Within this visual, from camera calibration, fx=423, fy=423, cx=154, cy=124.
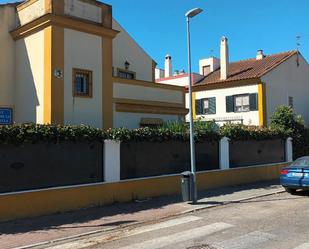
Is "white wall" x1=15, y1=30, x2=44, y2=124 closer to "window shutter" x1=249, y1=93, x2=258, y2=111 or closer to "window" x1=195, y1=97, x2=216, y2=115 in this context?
"window shutter" x1=249, y1=93, x2=258, y2=111

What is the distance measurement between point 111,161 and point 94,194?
4.16ft

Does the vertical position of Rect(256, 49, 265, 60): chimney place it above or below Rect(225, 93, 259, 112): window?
above

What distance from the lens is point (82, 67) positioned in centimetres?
1764

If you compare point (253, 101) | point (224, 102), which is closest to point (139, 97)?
point (253, 101)

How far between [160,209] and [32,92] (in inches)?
A: 323

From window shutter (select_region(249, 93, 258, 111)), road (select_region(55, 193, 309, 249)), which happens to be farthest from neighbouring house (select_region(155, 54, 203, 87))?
road (select_region(55, 193, 309, 249))

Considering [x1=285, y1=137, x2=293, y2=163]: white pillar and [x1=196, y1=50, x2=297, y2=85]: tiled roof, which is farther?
[x1=196, y1=50, x2=297, y2=85]: tiled roof

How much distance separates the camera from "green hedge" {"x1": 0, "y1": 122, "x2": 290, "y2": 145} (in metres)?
11.4

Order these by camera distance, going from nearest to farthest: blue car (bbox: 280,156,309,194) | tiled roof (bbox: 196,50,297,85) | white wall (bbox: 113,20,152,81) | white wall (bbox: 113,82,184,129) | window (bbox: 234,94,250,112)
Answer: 1. blue car (bbox: 280,156,309,194)
2. white wall (bbox: 113,82,184,129)
3. white wall (bbox: 113,20,152,81)
4. window (bbox: 234,94,250,112)
5. tiled roof (bbox: 196,50,297,85)

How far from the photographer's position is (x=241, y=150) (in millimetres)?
19281

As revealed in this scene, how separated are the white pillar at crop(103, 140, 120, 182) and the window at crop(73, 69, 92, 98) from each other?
174 inches

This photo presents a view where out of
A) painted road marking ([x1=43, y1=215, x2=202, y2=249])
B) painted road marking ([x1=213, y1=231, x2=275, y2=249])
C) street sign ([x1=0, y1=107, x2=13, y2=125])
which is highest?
street sign ([x1=0, y1=107, x2=13, y2=125])

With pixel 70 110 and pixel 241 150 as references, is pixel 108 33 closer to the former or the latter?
pixel 70 110

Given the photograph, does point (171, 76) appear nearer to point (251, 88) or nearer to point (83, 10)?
point (251, 88)
